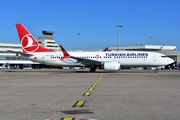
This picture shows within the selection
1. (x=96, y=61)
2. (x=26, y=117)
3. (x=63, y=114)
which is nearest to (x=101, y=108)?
(x=63, y=114)

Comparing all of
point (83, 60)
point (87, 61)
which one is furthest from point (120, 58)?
point (83, 60)

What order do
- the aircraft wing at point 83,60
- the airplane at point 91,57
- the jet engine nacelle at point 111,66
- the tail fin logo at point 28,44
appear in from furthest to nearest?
1. the tail fin logo at point 28,44
2. the airplane at point 91,57
3. the aircraft wing at point 83,60
4. the jet engine nacelle at point 111,66

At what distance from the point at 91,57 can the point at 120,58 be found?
14.9 ft

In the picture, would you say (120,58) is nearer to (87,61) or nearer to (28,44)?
(87,61)

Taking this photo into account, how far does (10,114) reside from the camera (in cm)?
662

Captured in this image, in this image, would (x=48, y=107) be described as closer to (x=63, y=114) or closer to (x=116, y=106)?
(x=63, y=114)

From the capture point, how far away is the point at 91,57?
3894 centimetres

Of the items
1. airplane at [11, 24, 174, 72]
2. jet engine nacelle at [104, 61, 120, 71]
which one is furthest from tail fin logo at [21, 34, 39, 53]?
jet engine nacelle at [104, 61, 120, 71]

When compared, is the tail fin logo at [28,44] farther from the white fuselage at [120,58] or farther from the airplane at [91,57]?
the white fuselage at [120,58]

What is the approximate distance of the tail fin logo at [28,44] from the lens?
38.5 metres

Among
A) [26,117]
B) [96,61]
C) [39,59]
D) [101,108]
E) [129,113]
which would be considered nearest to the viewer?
[26,117]

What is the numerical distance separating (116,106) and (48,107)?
81.9 inches

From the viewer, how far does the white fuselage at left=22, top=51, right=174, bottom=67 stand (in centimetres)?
3712

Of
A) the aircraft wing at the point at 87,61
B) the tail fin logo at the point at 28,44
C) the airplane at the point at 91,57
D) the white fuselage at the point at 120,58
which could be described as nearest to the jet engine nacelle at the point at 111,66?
the airplane at the point at 91,57
